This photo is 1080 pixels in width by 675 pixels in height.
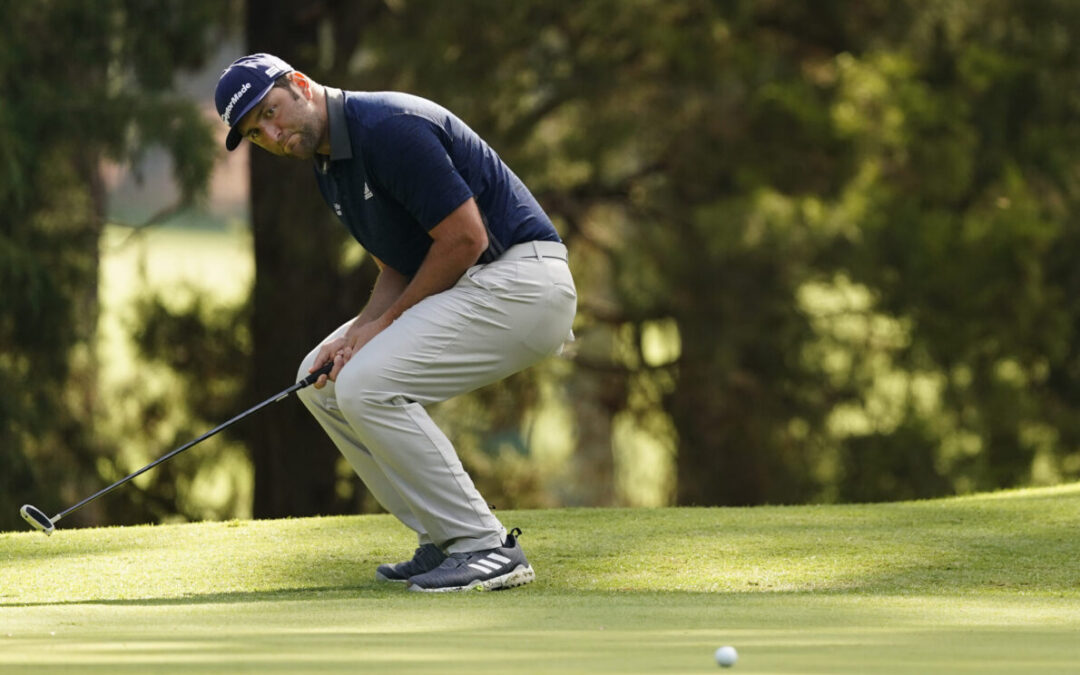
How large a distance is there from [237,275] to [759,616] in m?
10.3

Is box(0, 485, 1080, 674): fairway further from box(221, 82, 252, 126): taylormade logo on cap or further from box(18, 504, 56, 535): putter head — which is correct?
box(221, 82, 252, 126): taylormade logo on cap

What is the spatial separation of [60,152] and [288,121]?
839 centimetres

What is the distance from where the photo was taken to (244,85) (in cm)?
454

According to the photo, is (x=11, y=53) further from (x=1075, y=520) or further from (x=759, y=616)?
(x=759, y=616)

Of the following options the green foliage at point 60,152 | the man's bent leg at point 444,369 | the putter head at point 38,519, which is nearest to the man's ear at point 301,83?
the man's bent leg at point 444,369

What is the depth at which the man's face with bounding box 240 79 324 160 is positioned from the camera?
4547 millimetres

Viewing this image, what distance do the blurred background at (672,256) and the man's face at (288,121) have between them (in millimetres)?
7855

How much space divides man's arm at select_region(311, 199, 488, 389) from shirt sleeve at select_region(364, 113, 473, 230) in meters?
0.04

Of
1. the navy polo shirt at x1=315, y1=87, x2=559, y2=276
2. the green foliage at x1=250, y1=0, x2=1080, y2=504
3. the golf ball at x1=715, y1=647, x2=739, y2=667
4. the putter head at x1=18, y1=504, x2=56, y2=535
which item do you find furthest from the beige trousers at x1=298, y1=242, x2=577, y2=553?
the green foliage at x1=250, y1=0, x2=1080, y2=504

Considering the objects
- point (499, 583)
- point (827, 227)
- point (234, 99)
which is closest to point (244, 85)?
point (234, 99)

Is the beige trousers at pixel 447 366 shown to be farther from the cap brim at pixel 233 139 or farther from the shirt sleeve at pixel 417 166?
the cap brim at pixel 233 139

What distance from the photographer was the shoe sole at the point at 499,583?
462 cm

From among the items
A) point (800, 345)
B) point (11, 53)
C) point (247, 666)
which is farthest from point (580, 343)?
point (247, 666)

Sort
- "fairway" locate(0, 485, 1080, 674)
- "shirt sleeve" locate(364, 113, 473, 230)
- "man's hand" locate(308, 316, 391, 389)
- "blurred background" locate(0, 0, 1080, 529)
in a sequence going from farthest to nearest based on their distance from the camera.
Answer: "blurred background" locate(0, 0, 1080, 529) < "man's hand" locate(308, 316, 391, 389) < "shirt sleeve" locate(364, 113, 473, 230) < "fairway" locate(0, 485, 1080, 674)
